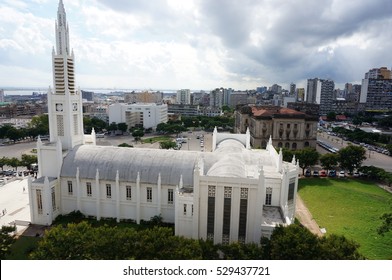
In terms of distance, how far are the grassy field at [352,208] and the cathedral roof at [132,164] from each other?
21.8 m

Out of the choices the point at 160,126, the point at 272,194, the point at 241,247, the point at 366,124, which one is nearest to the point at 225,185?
the point at 241,247

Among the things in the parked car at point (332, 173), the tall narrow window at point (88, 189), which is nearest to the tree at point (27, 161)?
the tall narrow window at point (88, 189)

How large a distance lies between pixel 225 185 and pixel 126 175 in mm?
16302

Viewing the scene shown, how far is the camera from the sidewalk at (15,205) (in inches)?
1612

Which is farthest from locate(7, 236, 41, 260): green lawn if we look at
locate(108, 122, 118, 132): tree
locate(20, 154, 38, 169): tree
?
locate(108, 122, 118, 132): tree

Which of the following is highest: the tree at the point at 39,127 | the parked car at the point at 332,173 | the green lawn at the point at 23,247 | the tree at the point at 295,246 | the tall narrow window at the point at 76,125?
the tall narrow window at the point at 76,125

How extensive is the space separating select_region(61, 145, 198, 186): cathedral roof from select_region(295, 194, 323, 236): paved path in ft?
59.4

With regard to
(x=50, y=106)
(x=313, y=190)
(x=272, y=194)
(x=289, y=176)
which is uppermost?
(x=50, y=106)

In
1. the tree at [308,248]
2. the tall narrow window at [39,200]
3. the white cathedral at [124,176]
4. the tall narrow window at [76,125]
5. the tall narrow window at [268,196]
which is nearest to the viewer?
the tree at [308,248]

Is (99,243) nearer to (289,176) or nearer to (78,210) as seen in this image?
(78,210)

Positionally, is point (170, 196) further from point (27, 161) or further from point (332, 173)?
point (332, 173)

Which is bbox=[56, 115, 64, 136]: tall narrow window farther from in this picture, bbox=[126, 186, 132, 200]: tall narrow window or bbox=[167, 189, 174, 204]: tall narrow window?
bbox=[167, 189, 174, 204]: tall narrow window

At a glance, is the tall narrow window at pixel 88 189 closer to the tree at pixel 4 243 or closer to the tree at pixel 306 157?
the tree at pixel 4 243

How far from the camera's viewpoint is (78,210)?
42.5 metres
